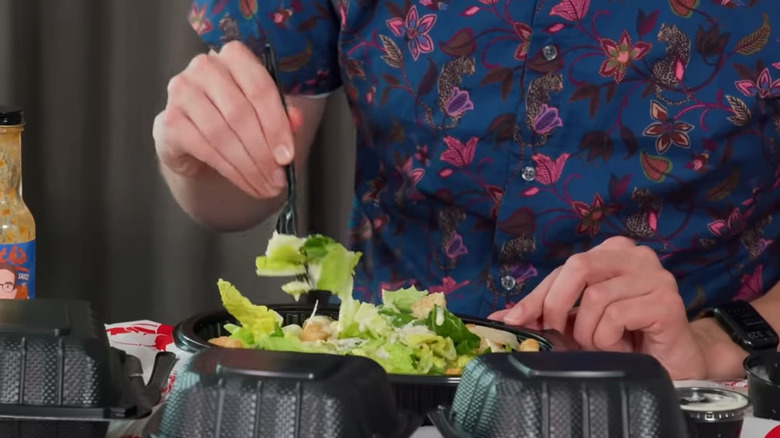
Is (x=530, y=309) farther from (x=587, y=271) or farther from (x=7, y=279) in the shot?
(x=7, y=279)

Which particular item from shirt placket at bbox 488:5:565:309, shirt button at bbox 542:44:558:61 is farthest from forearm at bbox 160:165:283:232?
shirt button at bbox 542:44:558:61

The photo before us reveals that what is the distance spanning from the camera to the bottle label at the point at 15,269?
122cm

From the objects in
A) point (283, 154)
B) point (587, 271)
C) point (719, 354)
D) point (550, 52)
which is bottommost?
point (719, 354)

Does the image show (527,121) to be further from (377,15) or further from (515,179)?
(377,15)

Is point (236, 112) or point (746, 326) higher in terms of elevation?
point (236, 112)

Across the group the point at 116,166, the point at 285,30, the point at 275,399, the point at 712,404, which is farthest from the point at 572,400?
the point at 116,166

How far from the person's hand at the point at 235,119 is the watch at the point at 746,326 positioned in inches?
22.0

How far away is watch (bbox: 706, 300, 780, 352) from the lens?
1.42 metres

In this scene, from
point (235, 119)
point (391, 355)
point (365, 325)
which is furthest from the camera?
point (235, 119)

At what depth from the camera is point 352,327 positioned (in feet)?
3.89

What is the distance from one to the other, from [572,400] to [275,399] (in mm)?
181

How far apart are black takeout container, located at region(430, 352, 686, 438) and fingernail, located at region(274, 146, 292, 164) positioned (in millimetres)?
636

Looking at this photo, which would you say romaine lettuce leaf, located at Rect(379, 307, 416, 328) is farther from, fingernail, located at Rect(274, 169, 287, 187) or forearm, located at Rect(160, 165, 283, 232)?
forearm, located at Rect(160, 165, 283, 232)

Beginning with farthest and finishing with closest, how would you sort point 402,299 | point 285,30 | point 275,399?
point 285,30 → point 402,299 → point 275,399
